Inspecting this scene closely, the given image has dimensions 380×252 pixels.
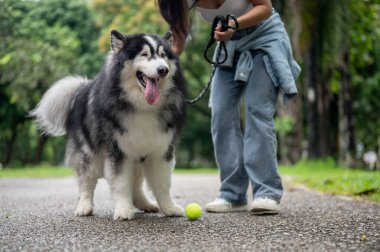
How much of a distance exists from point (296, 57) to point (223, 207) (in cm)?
1112

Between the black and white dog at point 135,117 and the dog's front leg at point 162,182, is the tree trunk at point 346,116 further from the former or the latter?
the black and white dog at point 135,117

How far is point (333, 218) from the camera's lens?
3998mm

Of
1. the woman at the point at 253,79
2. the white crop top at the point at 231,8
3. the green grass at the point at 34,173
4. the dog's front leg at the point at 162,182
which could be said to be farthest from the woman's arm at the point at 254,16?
the green grass at the point at 34,173

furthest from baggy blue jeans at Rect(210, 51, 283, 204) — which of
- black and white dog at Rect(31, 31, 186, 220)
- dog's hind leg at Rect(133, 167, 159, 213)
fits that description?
dog's hind leg at Rect(133, 167, 159, 213)

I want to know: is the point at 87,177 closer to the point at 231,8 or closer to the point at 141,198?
the point at 141,198

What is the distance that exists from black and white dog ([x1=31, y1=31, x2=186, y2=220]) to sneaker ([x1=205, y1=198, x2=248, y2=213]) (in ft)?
1.22

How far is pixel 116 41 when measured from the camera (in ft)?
13.9

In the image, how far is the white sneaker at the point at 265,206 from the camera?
426 centimetres

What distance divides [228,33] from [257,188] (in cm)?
135

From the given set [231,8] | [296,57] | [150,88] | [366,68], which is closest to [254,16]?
[231,8]

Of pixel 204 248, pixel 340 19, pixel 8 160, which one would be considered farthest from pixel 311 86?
pixel 8 160

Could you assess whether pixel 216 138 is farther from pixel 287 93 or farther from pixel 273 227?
pixel 273 227

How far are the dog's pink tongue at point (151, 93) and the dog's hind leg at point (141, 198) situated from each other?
93 centimetres

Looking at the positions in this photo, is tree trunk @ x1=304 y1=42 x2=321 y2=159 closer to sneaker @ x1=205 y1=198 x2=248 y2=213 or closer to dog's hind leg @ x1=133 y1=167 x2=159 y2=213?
sneaker @ x1=205 y1=198 x2=248 y2=213
